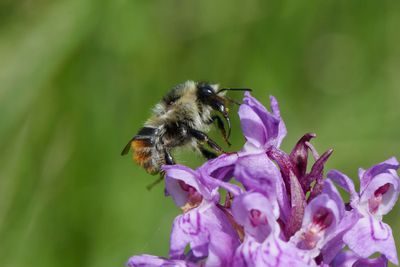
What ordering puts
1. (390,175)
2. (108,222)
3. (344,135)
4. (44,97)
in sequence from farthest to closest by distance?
(344,135), (44,97), (108,222), (390,175)

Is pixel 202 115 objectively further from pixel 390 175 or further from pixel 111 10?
pixel 111 10

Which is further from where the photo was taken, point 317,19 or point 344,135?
point 317,19

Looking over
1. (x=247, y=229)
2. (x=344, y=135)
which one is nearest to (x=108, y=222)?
(x=344, y=135)

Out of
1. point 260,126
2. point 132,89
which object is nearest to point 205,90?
point 260,126

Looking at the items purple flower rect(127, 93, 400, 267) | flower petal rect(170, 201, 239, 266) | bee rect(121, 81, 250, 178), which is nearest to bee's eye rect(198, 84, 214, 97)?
bee rect(121, 81, 250, 178)

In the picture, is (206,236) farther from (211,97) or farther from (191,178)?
(211,97)

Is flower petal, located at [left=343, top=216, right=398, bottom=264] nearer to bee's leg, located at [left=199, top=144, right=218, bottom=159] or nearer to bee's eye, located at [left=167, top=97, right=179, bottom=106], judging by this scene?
bee's leg, located at [left=199, top=144, right=218, bottom=159]
